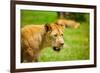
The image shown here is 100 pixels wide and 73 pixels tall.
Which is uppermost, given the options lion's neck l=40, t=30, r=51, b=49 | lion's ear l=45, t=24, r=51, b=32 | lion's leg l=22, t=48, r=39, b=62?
lion's ear l=45, t=24, r=51, b=32

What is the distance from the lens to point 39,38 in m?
1.95

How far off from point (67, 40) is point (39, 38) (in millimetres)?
302

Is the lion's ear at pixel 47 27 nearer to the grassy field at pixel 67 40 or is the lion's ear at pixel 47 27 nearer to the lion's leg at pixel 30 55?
the grassy field at pixel 67 40

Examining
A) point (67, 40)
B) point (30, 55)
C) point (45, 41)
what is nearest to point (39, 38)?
point (45, 41)

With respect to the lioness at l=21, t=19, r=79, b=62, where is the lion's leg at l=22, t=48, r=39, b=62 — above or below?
below

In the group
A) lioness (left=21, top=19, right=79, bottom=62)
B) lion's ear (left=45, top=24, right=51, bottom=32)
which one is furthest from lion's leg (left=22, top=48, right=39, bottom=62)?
lion's ear (left=45, top=24, right=51, bottom=32)

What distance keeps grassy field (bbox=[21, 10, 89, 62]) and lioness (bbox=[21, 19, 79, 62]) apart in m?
0.05

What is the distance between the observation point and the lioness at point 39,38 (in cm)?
190

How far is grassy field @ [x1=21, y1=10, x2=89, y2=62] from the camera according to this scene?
6.31 feet

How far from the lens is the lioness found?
6.22ft

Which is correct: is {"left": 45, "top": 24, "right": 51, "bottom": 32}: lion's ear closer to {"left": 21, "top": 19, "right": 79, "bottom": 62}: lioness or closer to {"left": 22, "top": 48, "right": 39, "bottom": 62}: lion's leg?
{"left": 21, "top": 19, "right": 79, "bottom": 62}: lioness

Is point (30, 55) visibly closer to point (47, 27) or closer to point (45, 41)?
point (45, 41)

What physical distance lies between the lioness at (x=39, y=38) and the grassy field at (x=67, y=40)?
0.05 metres

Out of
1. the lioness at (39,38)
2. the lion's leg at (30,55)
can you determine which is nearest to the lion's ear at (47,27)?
the lioness at (39,38)
